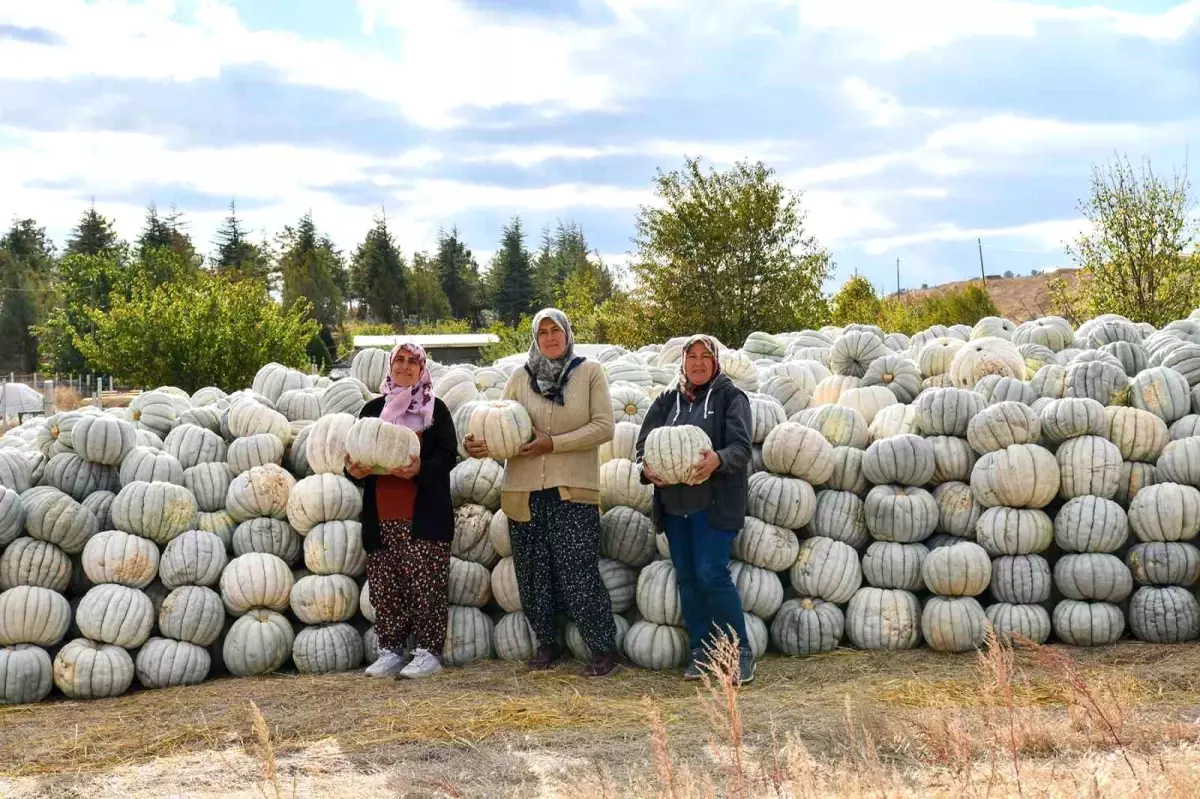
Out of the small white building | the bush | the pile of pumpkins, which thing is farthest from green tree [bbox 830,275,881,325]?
the pile of pumpkins

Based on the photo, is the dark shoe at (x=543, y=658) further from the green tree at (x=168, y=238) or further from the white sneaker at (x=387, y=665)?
the green tree at (x=168, y=238)

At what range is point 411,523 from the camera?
22.0ft

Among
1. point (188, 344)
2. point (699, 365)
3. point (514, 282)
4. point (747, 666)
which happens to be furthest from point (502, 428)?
point (514, 282)

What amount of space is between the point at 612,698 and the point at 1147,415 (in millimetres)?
3743

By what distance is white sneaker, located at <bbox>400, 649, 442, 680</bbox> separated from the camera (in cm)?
674

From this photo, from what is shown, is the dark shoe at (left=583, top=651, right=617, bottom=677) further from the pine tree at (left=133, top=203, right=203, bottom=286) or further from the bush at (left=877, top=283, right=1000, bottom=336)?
the pine tree at (left=133, top=203, right=203, bottom=286)

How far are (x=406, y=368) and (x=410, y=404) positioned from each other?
0.21 meters

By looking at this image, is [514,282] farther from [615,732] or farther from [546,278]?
[615,732]

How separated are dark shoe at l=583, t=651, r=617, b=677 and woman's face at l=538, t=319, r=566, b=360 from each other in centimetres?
174

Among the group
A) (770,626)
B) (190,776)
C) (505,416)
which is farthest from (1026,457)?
(190,776)

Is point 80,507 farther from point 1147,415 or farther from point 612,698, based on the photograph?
point 1147,415

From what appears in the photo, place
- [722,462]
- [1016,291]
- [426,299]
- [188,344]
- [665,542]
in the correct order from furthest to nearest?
[1016,291] → [426,299] → [188,344] → [665,542] → [722,462]

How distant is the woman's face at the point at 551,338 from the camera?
660 cm

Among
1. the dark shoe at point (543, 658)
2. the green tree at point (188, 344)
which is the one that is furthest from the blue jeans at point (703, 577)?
the green tree at point (188, 344)
